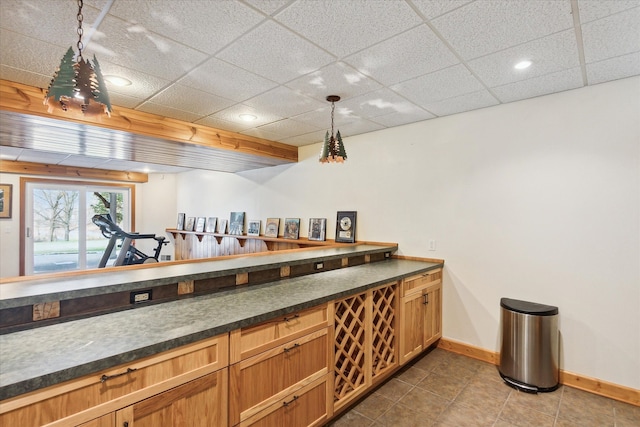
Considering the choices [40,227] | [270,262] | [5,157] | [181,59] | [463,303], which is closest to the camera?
[181,59]

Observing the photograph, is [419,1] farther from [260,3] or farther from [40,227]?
[40,227]

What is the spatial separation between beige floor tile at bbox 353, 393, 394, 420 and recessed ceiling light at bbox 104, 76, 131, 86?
10.4ft

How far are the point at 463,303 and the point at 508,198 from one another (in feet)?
3.88

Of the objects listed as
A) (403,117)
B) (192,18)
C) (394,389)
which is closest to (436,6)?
(192,18)

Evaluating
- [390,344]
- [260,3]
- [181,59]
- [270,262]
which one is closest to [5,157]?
[181,59]

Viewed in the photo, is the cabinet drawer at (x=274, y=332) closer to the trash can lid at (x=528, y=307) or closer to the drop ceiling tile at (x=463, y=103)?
the trash can lid at (x=528, y=307)

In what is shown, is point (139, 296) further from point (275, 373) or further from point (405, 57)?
point (405, 57)

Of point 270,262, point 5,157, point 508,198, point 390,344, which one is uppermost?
point 5,157

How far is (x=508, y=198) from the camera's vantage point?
3.06m

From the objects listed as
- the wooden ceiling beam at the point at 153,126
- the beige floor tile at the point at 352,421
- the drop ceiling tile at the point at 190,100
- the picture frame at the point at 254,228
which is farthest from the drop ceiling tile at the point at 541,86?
the picture frame at the point at 254,228

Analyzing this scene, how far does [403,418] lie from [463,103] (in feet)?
9.29

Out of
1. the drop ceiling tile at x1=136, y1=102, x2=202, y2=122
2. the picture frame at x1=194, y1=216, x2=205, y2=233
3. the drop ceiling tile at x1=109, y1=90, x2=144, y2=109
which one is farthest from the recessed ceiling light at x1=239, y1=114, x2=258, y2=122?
the picture frame at x1=194, y1=216, x2=205, y2=233

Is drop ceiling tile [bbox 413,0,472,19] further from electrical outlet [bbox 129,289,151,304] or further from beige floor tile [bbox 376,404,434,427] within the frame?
beige floor tile [bbox 376,404,434,427]

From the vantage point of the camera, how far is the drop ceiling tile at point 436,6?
1.64 meters
